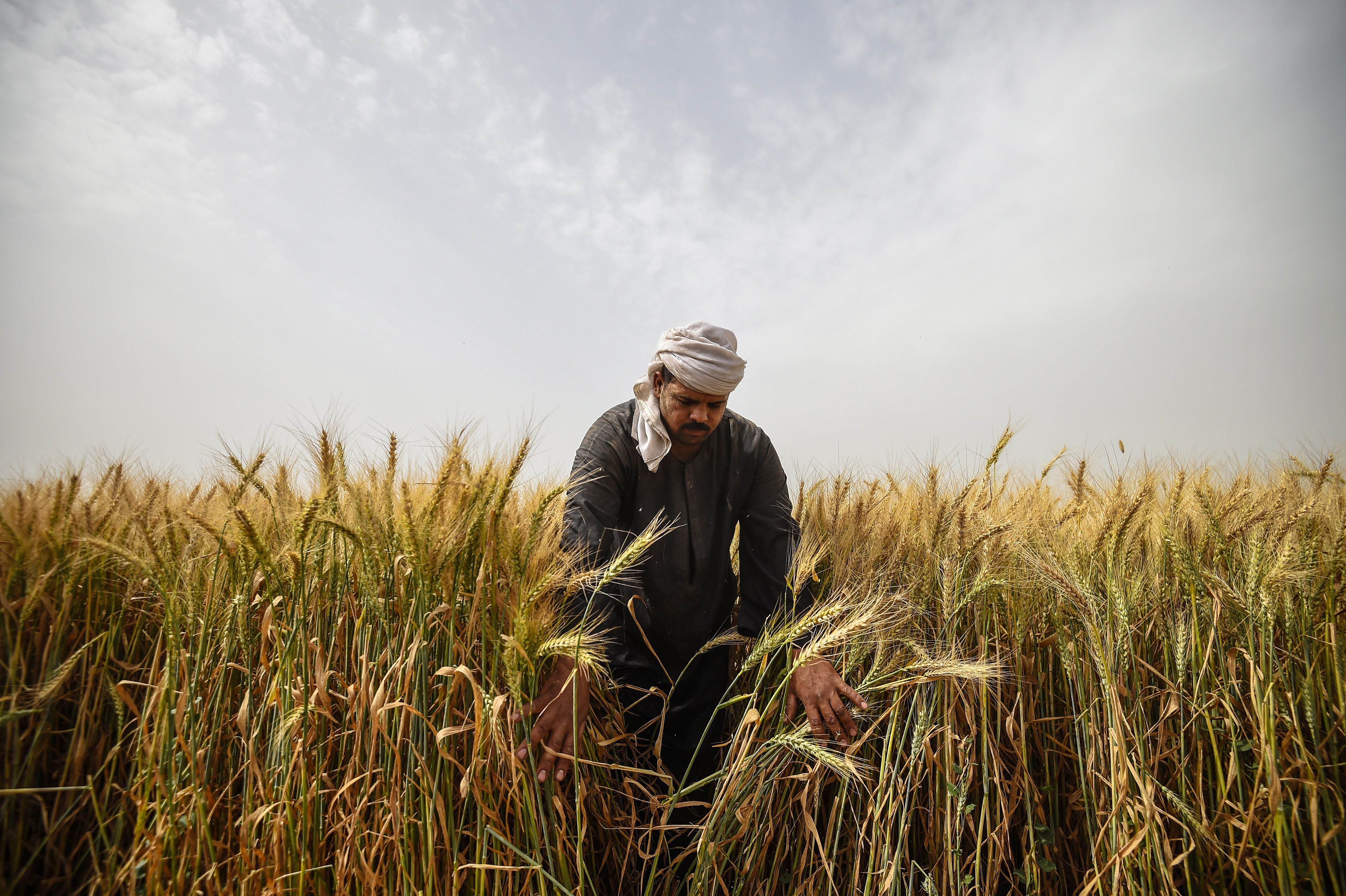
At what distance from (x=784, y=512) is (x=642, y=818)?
1.11 m

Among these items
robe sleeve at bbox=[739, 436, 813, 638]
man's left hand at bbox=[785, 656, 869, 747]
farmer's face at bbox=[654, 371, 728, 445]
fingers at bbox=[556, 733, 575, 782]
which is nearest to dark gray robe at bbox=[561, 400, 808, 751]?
robe sleeve at bbox=[739, 436, 813, 638]

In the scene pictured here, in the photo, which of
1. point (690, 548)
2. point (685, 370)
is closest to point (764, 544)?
point (690, 548)

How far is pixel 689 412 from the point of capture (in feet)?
6.73

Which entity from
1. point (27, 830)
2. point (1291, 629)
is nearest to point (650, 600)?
point (27, 830)

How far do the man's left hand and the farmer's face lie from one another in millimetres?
861

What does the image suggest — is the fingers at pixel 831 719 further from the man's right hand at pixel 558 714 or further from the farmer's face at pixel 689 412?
the farmer's face at pixel 689 412

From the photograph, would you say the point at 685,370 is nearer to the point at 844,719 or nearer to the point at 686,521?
the point at 686,521

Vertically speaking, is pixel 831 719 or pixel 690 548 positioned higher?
pixel 690 548

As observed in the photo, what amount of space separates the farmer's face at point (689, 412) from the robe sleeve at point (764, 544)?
1.01 feet

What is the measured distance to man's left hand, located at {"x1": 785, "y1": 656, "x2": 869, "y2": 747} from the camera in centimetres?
149

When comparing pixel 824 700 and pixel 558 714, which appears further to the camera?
pixel 824 700

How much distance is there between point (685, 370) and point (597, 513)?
0.57m

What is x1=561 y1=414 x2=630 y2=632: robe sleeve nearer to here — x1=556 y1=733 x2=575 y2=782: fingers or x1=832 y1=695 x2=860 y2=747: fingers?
x1=556 y1=733 x2=575 y2=782: fingers

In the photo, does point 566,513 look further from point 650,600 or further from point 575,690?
point 575,690
